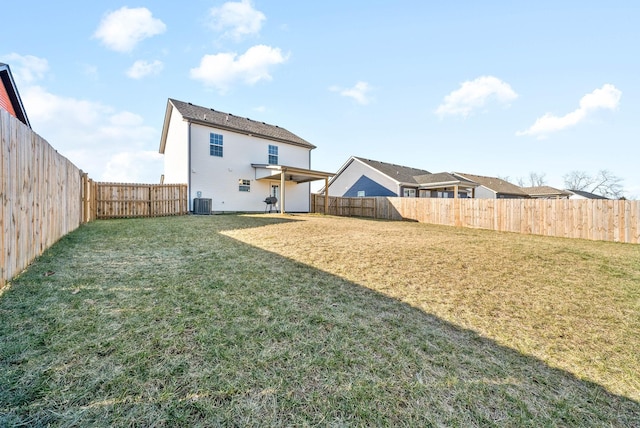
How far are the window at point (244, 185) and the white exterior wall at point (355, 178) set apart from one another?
13.0 meters

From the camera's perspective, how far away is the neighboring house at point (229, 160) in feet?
48.7

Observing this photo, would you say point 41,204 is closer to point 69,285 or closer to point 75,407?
point 69,285

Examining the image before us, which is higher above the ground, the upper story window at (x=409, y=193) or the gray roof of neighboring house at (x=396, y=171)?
the gray roof of neighboring house at (x=396, y=171)

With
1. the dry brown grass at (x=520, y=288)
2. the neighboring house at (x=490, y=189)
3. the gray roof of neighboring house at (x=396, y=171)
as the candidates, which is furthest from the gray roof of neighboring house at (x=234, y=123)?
the neighboring house at (x=490, y=189)

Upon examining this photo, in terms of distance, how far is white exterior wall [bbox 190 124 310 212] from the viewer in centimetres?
1491

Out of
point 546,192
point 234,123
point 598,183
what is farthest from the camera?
point 598,183

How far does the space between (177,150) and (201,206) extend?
4.94 metres

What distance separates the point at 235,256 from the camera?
16.4 ft

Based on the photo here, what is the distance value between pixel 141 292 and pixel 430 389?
3.32 meters

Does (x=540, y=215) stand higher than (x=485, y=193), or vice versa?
(x=485, y=193)

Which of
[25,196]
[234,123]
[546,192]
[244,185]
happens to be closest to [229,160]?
[244,185]

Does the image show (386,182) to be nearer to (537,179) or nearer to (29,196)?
(29,196)

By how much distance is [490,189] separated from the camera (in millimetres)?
30750

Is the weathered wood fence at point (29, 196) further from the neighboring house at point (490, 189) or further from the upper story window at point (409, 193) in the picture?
the neighboring house at point (490, 189)
